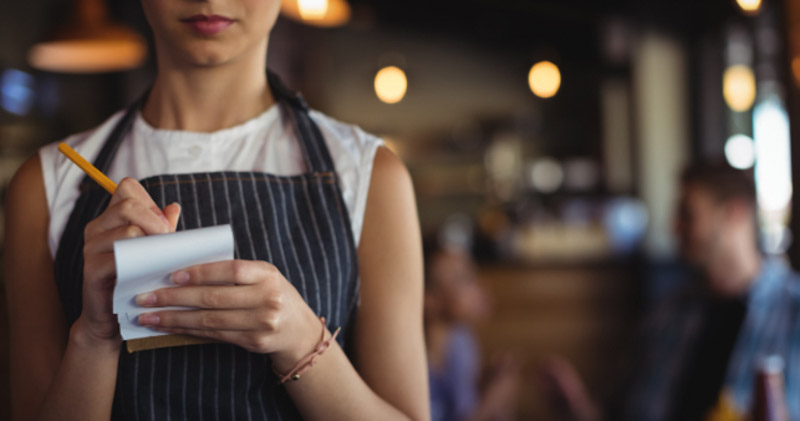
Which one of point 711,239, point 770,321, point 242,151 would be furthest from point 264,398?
point 711,239

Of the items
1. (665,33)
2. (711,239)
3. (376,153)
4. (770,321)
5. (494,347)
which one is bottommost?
(494,347)

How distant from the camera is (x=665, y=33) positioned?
6230 mm

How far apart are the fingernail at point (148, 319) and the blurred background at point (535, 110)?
2.76 meters

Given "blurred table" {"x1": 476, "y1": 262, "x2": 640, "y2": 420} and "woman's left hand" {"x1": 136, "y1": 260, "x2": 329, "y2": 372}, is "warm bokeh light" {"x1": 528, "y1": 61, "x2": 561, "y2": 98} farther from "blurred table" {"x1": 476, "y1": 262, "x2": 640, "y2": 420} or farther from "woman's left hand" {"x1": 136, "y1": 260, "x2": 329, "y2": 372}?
"woman's left hand" {"x1": 136, "y1": 260, "x2": 329, "y2": 372}

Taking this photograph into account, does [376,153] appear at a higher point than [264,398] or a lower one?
higher

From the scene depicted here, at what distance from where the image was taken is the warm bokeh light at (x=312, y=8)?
348 centimetres

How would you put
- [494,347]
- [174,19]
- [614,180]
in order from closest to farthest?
[174,19] < [494,347] < [614,180]

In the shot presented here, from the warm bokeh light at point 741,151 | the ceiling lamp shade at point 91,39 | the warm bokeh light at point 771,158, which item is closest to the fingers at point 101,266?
the ceiling lamp shade at point 91,39

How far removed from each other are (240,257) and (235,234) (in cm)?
3

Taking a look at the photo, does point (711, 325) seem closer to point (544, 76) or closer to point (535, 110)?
point (544, 76)

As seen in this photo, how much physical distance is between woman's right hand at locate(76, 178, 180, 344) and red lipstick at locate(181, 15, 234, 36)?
23 centimetres

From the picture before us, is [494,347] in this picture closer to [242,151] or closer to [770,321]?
[770,321]

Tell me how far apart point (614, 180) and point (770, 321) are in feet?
17.5

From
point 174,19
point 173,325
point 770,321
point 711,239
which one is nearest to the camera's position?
point 173,325
